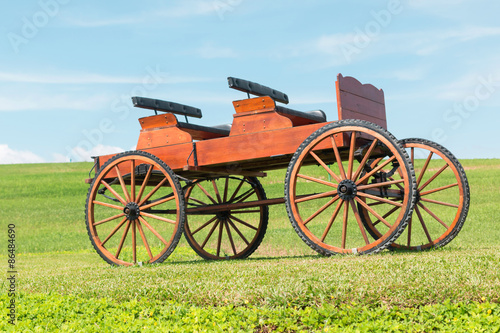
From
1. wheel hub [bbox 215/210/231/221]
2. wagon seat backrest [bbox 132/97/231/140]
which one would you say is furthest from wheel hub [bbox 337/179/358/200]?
wheel hub [bbox 215/210/231/221]

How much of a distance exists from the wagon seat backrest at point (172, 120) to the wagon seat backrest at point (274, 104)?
3.82 feet

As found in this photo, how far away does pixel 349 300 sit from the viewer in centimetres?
521

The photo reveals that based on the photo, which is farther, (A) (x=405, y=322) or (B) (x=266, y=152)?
(B) (x=266, y=152)

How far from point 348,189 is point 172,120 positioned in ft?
9.91

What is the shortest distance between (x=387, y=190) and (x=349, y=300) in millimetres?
3440

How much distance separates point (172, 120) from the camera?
345 inches

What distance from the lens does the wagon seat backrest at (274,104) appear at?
8016 mm

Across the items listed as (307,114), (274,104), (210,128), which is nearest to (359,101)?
(307,114)

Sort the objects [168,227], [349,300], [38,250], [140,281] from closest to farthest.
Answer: [349,300] → [140,281] → [38,250] → [168,227]

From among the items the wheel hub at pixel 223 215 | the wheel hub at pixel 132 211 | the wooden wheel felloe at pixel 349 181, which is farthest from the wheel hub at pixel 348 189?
the wheel hub at pixel 223 215

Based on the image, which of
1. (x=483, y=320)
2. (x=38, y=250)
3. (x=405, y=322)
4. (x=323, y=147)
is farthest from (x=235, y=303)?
(x=38, y=250)

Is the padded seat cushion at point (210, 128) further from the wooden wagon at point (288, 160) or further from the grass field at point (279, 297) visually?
the grass field at point (279, 297)

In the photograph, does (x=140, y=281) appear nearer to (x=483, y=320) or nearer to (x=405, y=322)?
(x=405, y=322)

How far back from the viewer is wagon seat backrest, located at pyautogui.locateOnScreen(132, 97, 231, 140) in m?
8.82
